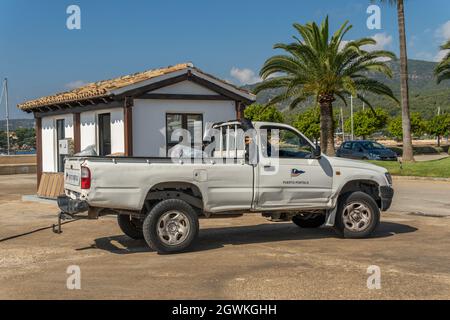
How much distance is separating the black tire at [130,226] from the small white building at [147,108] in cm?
521

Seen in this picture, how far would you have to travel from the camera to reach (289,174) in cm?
918

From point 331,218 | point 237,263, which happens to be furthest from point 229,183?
point 331,218

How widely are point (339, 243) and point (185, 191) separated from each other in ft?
8.85

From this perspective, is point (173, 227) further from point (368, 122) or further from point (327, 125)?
point (368, 122)

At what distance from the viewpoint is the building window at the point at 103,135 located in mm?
15891

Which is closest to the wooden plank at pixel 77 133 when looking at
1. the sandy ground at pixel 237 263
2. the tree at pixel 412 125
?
the sandy ground at pixel 237 263

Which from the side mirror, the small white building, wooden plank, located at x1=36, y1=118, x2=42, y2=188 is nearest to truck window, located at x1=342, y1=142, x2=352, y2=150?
the small white building

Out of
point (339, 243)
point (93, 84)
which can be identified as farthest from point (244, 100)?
point (339, 243)

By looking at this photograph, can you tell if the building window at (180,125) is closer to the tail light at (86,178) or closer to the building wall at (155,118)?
the building wall at (155,118)

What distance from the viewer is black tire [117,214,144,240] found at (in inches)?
379

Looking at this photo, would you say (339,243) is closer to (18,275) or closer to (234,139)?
(234,139)

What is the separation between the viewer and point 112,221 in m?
12.2

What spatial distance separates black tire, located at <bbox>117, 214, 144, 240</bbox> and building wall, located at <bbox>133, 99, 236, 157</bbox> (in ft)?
17.7

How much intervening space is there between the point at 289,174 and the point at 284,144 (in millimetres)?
823
